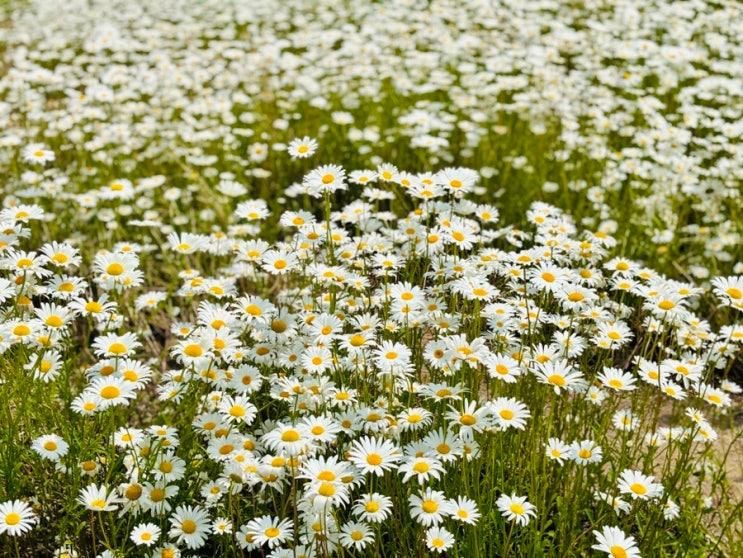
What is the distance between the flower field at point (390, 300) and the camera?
2.44m

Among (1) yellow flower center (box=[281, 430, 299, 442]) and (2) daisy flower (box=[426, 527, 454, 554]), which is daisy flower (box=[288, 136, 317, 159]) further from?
(2) daisy flower (box=[426, 527, 454, 554])

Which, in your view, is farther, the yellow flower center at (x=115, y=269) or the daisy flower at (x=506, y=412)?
the yellow flower center at (x=115, y=269)

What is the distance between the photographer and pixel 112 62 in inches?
320

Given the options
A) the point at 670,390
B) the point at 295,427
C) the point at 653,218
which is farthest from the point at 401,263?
the point at 653,218

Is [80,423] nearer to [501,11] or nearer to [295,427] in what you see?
[295,427]

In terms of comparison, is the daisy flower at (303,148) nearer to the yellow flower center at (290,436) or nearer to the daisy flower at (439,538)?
the yellow flower center at (290,436)

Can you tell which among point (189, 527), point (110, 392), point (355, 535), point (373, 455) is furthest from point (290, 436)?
point (110, 392)

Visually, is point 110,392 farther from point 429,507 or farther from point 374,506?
point 429,507

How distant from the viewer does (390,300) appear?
288 centimetres

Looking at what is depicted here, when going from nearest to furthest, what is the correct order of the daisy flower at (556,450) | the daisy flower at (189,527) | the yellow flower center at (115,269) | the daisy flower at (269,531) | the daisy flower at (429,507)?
the daisy flower at (429,507) < the daisy flower at (269,531) < the daisy flower at (189,527) < the daisy flower at (556,450) < the yellow flower center at (115,269)

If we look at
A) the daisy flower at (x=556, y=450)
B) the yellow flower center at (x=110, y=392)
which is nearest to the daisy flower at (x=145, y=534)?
the yellow flower center at (x=110, y=392)

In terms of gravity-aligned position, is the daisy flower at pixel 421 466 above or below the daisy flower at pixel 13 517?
above

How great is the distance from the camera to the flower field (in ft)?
8.02

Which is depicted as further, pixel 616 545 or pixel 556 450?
pixel 556 450
